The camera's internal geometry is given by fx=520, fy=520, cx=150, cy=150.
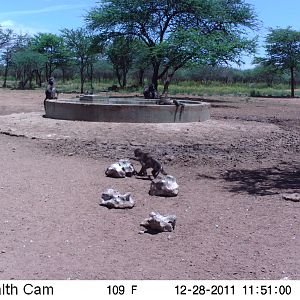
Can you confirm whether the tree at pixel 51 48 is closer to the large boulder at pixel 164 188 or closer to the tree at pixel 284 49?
the tree at pixel 284 49

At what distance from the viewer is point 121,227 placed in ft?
18.9

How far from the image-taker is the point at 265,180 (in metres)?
8.52

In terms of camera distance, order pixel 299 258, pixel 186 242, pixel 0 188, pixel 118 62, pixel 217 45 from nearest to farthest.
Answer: pixel 299 258
pixel 186 242
pixel 0 188
pixel 217 45
pixel 118 62

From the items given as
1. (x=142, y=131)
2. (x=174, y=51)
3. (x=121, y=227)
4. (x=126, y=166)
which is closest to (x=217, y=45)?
(x=174, y=51)

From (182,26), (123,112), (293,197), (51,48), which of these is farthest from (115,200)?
(51,48)

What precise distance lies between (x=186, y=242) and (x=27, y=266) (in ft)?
5.42

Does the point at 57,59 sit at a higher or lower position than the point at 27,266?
higher

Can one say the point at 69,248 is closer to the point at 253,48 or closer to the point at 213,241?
the point at 213,241

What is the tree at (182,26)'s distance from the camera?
27688 mm

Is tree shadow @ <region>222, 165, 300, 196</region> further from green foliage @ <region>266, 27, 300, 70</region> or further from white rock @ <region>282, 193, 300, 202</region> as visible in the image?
green foliage @ <region>266, 27, 300, 70</region>

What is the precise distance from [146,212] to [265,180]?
2.88 m

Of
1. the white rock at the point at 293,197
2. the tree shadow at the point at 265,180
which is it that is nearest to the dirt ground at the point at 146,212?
the tree shadow at the point at 265,180

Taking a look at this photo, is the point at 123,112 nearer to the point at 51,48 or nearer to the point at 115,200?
the point at 115,200

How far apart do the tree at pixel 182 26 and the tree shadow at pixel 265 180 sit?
1844cm
